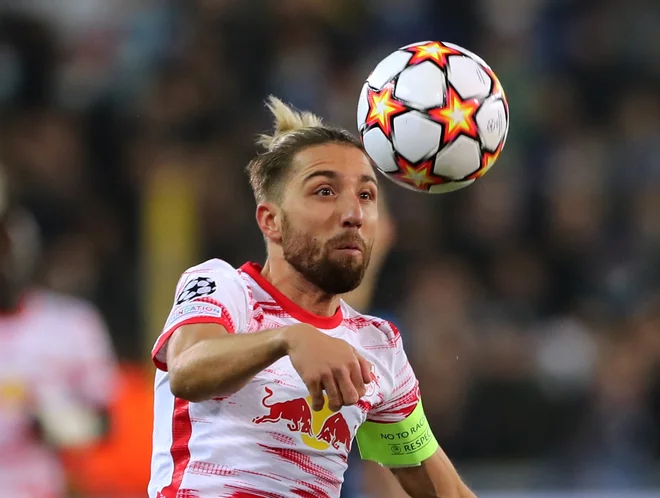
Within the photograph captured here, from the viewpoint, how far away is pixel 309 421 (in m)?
3.59

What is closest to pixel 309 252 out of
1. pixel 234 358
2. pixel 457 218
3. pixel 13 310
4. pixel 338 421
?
pixel 338 421

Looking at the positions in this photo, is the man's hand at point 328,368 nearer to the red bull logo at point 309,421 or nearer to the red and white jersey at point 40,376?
the red bull logo at point 309,421

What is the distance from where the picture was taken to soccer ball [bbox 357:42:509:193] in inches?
153

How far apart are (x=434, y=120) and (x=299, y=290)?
700mm

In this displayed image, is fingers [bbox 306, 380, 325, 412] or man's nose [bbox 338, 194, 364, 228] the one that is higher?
man's nose [bbox 338, 194, 364, 228]

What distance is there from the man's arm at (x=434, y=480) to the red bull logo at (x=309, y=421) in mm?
390

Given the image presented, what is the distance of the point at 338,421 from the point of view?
3.69 meters

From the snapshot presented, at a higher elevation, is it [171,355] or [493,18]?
[493,18]

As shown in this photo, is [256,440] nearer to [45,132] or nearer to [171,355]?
[171,355]

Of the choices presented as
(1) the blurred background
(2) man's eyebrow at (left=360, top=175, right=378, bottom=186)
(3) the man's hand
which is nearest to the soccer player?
(2) man's eyebrow at (left=360, top=175, right=378, bottom=186)

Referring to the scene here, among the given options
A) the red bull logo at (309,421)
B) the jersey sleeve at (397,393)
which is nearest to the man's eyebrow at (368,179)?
the jersey sleeve at (397,393)

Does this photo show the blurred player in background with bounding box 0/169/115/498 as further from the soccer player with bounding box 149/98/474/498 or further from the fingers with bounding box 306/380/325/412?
the fingers with bounding box 306/380/325/412

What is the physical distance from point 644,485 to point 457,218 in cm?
259

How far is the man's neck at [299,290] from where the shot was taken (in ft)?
12.4
